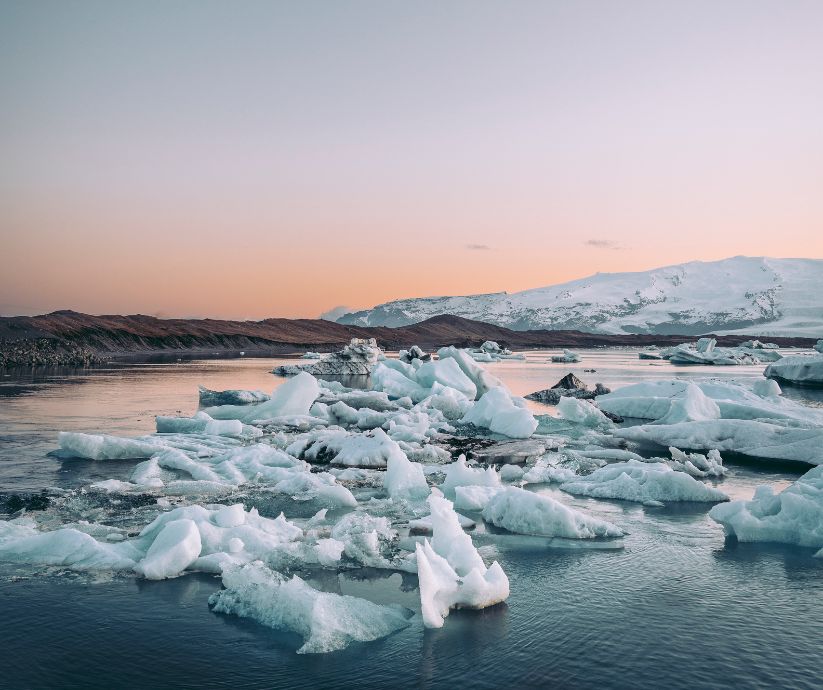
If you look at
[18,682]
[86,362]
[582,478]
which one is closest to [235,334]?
[86,362]

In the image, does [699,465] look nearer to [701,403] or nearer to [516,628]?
[701,403]

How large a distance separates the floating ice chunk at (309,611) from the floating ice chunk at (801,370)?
98.0 ft

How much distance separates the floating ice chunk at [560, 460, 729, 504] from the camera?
28.3 ft

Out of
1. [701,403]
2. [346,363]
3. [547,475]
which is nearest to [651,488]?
[547,475]

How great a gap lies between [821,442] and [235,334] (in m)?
62.6

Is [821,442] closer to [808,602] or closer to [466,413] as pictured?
[808,602]

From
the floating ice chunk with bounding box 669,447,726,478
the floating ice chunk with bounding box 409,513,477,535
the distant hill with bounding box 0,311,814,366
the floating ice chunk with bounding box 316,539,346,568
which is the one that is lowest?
the floating ice chunk with bounding box 669,447,726,478

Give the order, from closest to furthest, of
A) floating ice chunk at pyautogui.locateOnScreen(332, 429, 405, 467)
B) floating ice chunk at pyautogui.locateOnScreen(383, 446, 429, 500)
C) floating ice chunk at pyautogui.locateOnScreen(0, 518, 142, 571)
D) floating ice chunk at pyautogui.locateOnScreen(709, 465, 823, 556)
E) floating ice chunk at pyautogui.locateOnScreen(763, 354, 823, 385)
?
floating ice chunk at pyautogui.locateOnScreen(0, 518, 142, 571) < floating ice chunk at pyautogui.locateOnScreen(709, 465, 823, 556) < floating ice chunk at pyautogui.locateOnScreen(383, 446, 429, 500) < floating ice chunk at pyautogui.locateOnScreen(332, 429, 405, 467) < floating ice chunk at pyautogui.locateOnScreen(763, 354, 823, 385)

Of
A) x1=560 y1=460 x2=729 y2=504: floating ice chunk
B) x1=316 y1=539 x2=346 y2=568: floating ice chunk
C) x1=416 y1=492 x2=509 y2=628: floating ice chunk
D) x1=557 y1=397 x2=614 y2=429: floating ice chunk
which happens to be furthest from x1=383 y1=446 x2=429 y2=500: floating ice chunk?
x1=557 y1=397 x2=614 y2=429: floating ice chunk

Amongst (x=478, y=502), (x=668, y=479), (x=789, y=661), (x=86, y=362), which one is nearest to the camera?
(x=789, y=661)

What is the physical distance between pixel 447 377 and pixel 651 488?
12931 millimetres

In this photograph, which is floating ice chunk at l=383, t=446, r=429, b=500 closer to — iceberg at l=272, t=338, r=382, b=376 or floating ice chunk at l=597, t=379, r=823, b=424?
floating ice chunk at l=597, t=379, r=823, b=424

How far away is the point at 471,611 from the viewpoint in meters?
4.88

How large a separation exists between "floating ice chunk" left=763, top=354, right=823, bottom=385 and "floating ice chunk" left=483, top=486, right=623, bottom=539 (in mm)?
26702
